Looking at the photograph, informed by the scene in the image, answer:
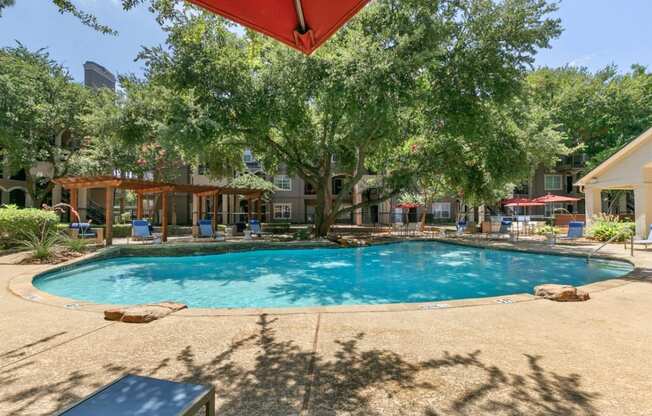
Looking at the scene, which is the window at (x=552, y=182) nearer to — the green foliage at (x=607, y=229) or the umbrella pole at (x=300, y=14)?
the green foliage at (x=607, y=229)

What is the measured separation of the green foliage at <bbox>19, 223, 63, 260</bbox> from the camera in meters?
9.72

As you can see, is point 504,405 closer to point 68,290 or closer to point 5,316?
point 5,316

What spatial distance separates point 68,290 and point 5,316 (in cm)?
393

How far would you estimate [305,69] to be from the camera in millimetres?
11555

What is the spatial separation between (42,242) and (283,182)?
23989 millimetres

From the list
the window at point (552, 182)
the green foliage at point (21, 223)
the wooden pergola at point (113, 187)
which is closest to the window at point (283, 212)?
the wooden pergola at point (113, 187)

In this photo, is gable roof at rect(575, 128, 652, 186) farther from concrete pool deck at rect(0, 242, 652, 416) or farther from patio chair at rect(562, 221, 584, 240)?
concrete pool deck at rect(0, 242, 652, 416)

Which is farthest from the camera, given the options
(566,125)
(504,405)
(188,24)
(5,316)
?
(566,125)

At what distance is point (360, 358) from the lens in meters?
3.29

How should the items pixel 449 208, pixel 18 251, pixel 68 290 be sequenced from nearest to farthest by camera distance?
pixel 68 290 < pixel 18 251 < pixel 449 208

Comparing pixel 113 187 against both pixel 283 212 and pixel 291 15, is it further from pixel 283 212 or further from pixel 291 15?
pixel 283 212

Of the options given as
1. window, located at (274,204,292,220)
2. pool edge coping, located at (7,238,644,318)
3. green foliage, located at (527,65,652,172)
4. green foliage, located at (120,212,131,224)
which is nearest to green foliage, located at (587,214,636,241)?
pool edge coping, located at (7,238,644,318)

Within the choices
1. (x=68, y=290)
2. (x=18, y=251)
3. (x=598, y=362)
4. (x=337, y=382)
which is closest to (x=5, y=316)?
(x=68, y=290)

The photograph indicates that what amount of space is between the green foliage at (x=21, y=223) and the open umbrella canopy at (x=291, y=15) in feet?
43.0
